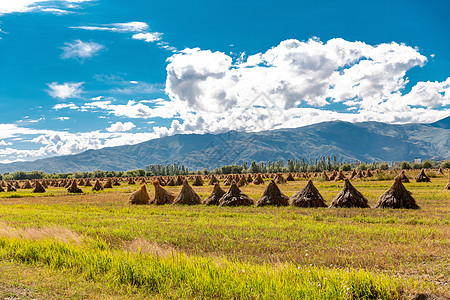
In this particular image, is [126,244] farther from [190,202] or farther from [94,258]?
[190,202]

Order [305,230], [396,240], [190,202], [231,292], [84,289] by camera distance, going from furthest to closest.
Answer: [190,202]
[305,230]
[396,240]
[84,289]
[231,292]

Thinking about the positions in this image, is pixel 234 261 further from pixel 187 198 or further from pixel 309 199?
pixel 187 198

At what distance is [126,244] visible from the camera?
11844 mm

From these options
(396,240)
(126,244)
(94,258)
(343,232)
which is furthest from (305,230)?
(94,258)

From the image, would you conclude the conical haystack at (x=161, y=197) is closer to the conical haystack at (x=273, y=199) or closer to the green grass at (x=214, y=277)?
the conical haystack at (x=273, y=199)

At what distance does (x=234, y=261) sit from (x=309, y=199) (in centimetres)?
1417

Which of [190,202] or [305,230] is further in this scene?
[190,202]

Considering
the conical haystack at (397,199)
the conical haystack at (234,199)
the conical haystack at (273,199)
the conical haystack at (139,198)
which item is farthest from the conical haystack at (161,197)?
the conical haystack at (397,199)

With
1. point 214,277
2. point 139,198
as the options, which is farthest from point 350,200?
point 139,198

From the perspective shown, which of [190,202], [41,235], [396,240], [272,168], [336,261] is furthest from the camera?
[272,168]

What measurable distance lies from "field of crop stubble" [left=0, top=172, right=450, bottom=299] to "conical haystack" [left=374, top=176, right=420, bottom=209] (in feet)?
14.7

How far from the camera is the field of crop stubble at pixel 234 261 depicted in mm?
6973

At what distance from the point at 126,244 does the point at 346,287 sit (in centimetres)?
789

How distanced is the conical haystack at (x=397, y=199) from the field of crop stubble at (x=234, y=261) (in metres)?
4.48
